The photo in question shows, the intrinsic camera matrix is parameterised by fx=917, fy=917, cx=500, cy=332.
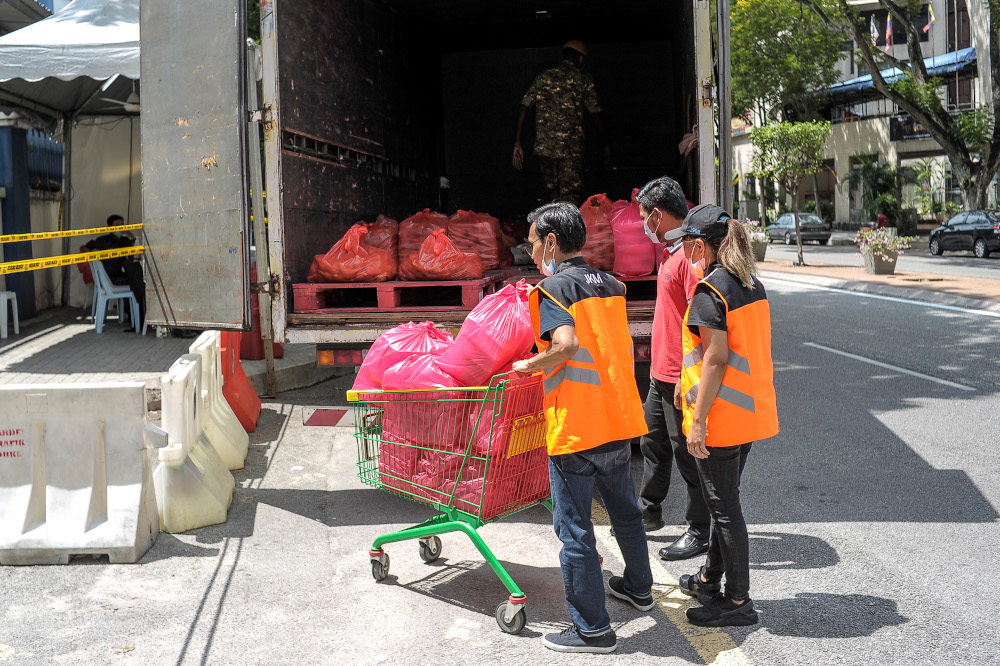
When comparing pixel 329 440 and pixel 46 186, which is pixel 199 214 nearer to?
pixel 329 440

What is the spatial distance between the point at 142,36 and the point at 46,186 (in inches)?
355

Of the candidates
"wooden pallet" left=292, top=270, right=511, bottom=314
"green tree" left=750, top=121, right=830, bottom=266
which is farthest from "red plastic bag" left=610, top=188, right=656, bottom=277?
"green tree" left=750, top=121, right=830, bottom=266

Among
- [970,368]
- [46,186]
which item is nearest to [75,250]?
[46,186]

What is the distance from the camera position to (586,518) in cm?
370

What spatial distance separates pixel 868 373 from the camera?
31.8 ft

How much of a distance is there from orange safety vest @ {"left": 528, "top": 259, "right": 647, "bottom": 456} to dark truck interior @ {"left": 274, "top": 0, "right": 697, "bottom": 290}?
332cm

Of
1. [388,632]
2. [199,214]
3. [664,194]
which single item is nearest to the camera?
[388,632]

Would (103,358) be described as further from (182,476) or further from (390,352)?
(390,352)

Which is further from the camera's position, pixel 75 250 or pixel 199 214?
pixel 75 250

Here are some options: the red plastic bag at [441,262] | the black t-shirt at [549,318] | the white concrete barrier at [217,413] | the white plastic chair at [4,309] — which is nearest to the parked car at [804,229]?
the white plastic chair at [4,309]

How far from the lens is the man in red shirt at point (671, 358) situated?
185 inches

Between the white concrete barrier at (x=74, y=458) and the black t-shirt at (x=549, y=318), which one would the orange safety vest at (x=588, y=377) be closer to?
the black t-shirt at (x=549, y=318)

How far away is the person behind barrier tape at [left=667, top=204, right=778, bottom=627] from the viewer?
374 cm

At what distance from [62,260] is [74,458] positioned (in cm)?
713
